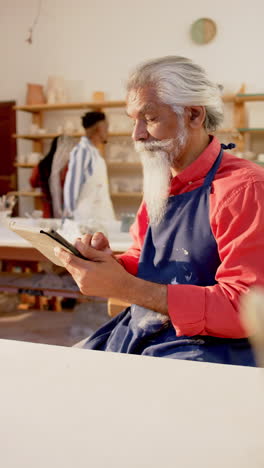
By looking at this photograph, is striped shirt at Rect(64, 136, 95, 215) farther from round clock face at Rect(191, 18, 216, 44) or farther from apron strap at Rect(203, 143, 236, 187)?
apron strap at Rect(203, 143, 236, 187)

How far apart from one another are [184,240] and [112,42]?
18.5ft

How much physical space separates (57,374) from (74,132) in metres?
5.59

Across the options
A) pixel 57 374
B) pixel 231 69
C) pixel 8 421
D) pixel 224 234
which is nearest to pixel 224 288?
pixel 224 234

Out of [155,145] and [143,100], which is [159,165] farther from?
[143,100]

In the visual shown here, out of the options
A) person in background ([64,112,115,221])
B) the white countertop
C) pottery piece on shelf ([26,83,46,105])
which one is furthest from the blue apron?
pottery piece on shelf ([26,83,46,105])

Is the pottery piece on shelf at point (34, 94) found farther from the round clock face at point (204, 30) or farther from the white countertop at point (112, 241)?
the white countertop at point (112, 241)

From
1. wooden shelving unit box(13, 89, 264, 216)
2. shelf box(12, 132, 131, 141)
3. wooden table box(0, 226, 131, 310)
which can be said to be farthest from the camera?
shelf box(12, 132, 131, 141)

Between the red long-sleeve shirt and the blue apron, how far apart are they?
0.04 m

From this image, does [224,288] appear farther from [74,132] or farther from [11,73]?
[11,73]

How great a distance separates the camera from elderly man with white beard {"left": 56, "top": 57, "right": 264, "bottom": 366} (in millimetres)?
1078

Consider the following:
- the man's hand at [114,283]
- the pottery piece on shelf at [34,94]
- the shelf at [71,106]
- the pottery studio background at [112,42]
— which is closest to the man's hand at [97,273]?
the man's hand at [114,283]

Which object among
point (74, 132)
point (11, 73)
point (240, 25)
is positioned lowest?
point (74, 132)

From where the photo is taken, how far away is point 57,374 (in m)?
0.84

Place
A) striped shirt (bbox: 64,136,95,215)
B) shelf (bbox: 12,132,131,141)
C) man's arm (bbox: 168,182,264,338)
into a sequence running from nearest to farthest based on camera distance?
man's arm (bbox: 168,182,264,338) → striped shirt (bbox: 64,136,95,215) → shelf (bbox: 12,132,131,141)
